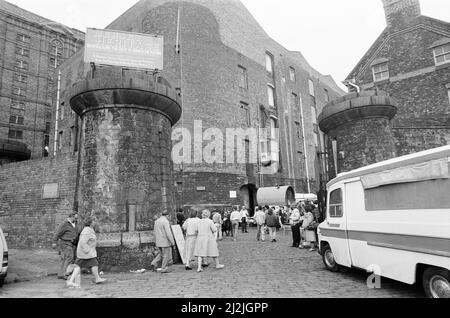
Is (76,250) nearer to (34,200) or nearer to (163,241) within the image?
(163,241)

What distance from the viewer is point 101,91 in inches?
352

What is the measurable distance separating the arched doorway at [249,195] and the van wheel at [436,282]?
1923cm

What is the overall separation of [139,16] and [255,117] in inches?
482

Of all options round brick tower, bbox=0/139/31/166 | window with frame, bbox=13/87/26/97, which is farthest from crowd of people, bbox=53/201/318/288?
window with frame, bbox=13/87/26/97

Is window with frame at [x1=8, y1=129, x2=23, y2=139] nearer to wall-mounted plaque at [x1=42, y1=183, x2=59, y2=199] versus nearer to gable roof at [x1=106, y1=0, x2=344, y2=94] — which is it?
gable roof at [x1=106, y1=0, x2=344, y2=94]

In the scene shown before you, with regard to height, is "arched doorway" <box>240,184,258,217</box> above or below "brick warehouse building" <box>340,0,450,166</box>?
below

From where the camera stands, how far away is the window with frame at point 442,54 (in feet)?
64.4

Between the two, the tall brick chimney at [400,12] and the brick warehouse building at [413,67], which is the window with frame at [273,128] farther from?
the tall brick chimney at [400,12]

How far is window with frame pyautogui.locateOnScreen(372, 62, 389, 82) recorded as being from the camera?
22188 millimetres

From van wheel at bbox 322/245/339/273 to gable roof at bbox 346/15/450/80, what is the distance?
18.9 m

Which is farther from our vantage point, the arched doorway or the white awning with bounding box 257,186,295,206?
the arched doorway

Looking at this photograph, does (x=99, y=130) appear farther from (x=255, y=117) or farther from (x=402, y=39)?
(x=402, y=39)

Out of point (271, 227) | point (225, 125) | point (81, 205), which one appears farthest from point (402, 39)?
point (81, 205)

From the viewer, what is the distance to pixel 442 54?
19.8 m
